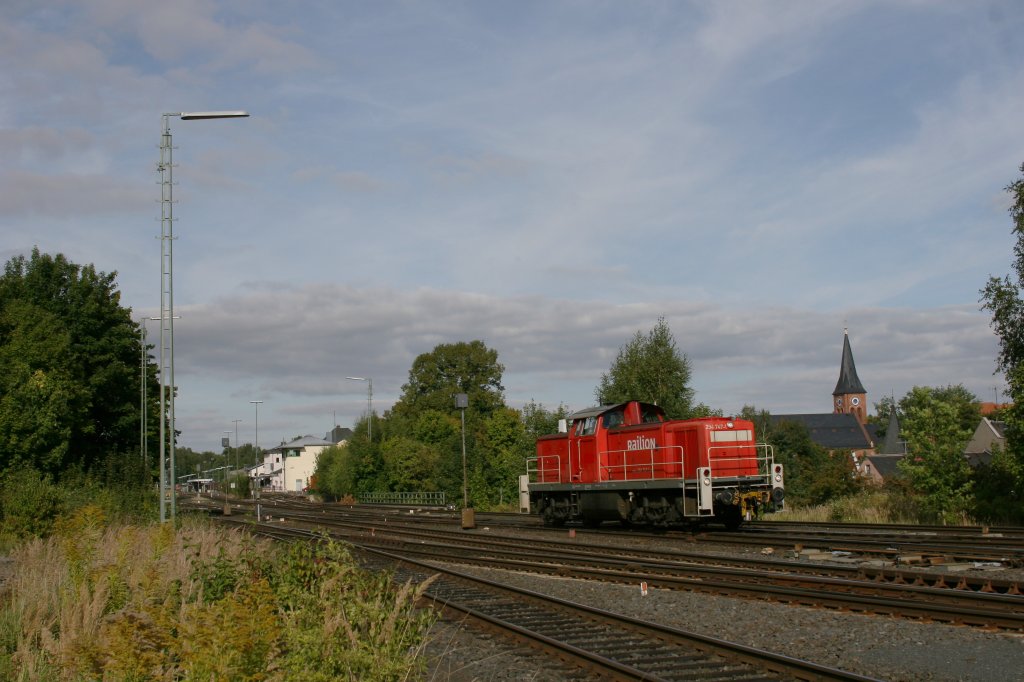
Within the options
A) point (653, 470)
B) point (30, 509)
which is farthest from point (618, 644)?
point (30, 509)

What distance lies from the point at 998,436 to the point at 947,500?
193 feet

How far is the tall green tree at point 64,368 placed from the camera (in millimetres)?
31750

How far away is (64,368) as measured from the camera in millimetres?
36156

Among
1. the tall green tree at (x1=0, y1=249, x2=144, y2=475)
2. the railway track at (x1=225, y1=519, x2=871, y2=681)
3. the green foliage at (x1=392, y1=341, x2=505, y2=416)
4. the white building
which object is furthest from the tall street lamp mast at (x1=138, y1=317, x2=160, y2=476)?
the white building

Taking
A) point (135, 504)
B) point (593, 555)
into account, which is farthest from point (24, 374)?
point (593, 555)

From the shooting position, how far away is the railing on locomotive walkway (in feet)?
174

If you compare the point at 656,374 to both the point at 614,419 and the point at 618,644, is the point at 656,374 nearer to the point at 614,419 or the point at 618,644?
the point at 614,419

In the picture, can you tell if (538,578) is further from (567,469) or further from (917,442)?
(917,442)

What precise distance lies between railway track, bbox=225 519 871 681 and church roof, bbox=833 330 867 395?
536 ft

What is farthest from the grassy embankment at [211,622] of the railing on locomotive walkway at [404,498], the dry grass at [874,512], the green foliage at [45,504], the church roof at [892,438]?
the church roof at [892,438]

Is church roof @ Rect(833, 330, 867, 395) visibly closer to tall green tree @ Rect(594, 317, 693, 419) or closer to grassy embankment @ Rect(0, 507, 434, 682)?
tall green tree @ Rect(594, 317, 693, 419)

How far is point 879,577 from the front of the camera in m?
12.9

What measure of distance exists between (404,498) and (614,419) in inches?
1446

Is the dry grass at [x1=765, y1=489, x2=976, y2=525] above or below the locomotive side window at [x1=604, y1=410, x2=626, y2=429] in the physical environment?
below
